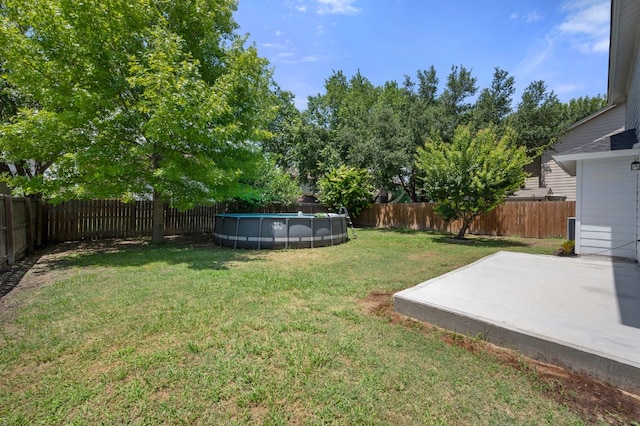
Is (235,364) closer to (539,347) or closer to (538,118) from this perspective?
(539,347)

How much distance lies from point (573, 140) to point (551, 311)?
1971 cm

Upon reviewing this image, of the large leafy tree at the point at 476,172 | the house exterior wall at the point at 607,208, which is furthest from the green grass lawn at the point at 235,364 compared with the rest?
the large leafy tree at the point at 476,172

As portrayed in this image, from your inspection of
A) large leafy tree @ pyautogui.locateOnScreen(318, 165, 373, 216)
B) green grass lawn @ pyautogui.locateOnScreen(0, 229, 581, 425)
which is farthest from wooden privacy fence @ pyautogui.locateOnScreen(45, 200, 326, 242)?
large leafy tree @ pyautogui.locateOnScreen(318, 165, 373, 216)

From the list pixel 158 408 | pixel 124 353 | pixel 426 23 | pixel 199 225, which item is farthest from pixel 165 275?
pixel 426 23

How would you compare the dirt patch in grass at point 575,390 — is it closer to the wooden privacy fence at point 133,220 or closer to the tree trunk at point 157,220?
the wooden privacy fence at point 133,220

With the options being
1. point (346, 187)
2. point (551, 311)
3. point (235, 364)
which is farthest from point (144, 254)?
point (346, 187)

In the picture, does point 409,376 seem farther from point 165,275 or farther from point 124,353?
point 165,275

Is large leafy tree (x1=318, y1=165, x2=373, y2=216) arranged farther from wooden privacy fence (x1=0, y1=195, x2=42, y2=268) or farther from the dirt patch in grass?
the dirt patch in grass

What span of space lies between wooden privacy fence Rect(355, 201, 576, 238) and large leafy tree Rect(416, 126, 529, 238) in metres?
3.80

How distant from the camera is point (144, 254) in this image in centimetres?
783

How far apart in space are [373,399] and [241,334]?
1637 mm

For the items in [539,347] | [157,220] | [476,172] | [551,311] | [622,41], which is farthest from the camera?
[476,172]

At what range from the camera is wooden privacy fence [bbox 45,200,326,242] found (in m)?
9.44

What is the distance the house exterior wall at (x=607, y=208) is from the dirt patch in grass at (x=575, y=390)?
6.68 m
